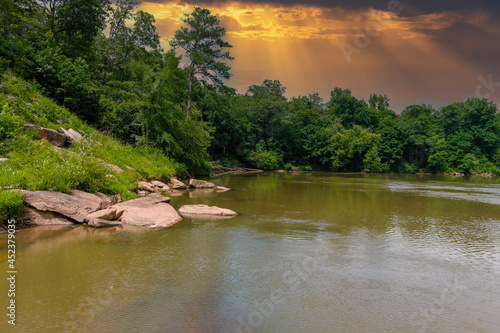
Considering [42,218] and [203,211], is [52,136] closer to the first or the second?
[42,218]

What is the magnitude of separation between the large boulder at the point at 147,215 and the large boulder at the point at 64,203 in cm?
82

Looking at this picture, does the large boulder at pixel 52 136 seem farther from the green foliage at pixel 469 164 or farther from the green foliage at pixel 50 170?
the green foliage at pixel 469 164

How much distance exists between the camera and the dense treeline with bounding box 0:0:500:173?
23.0m

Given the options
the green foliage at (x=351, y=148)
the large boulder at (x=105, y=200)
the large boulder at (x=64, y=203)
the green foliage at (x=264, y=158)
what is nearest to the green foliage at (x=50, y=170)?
the large boulder at (x=105, y=200)

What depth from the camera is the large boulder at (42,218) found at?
364 inches

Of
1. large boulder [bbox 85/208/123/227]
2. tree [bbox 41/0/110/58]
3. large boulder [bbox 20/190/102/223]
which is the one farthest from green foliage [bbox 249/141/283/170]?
large boulder [bbox 85/208/123/227]

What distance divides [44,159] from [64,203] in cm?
262

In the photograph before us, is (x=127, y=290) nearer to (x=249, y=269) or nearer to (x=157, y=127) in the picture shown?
(x=249, y=269)

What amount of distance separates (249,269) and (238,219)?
4.97 metres

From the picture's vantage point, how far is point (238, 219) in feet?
38.9

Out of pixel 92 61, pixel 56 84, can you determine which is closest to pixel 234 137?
pixel 92 61

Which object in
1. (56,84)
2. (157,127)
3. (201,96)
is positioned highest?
(201,96)

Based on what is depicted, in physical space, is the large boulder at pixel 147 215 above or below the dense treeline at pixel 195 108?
below

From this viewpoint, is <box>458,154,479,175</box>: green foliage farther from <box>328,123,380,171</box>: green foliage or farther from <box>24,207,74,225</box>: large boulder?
<box>24,207,74,225</box>: large boulder
